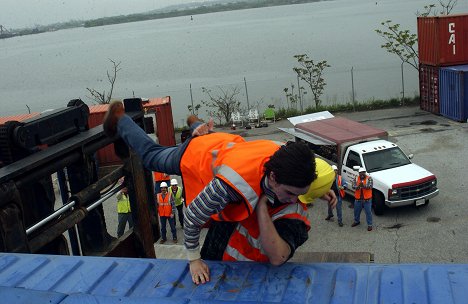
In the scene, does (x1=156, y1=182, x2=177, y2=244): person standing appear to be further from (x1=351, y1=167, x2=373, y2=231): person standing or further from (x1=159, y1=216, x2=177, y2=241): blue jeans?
(x1=351, y1=167, x2=373, y2=231): person standing

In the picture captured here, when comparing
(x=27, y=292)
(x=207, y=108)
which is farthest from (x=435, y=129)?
(x=27, y=292)

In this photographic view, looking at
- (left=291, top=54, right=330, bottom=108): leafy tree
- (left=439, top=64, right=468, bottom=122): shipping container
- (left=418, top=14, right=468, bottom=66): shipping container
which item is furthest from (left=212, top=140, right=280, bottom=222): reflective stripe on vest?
(left=291, top=54, right=330, bottom=108): leafy tree

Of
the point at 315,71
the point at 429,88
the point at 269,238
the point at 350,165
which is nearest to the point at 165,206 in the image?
the point at 350,165

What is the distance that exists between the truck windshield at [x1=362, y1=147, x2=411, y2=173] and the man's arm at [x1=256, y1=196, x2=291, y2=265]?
11.1m

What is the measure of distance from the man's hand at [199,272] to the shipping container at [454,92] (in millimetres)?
21772

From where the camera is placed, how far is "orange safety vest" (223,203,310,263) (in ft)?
11.1

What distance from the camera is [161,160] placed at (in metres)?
3.93

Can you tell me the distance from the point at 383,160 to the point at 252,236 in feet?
36.8

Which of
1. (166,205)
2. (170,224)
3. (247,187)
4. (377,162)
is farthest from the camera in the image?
(377,162)

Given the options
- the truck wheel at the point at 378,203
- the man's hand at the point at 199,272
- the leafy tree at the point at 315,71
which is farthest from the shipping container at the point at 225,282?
the leafy tree at the point at 315,71

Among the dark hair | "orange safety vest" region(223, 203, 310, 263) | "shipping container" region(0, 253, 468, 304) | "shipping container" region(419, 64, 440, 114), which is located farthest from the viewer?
"shipping container" region(419, 64, 440, 114)

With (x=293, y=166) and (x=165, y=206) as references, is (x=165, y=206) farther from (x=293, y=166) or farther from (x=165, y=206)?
(x=293, y=166)

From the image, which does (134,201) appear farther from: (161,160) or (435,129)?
(435,129)

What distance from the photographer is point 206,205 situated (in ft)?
10.3
